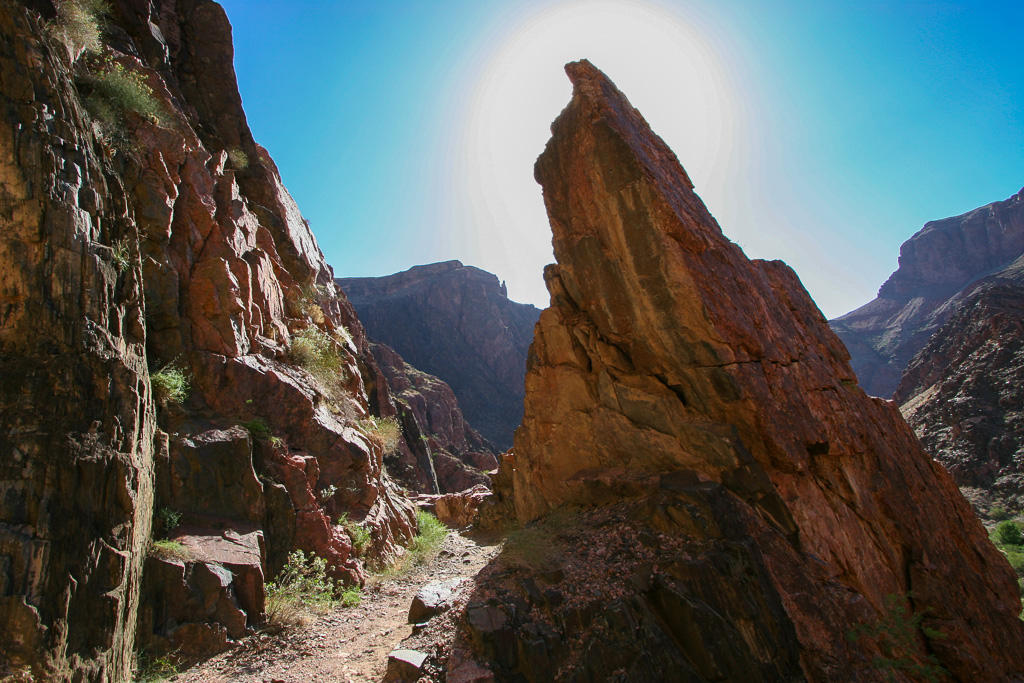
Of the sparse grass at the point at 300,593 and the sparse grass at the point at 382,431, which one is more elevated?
the sparse grass at the point at 382,431

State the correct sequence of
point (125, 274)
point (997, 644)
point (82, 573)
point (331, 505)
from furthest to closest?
point (331, 505) → point (125, 274) → point (997, 644) → point (82, 573)

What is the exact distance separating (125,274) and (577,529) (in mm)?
7987

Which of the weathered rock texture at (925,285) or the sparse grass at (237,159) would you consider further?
the weathered rock texture at (925,285)

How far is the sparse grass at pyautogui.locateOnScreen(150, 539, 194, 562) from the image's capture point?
670 cm

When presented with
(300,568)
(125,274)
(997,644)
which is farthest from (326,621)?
(997,644)

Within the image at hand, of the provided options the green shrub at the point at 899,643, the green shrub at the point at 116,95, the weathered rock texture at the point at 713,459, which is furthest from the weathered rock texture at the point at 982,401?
the green shrub at the point at 116,95

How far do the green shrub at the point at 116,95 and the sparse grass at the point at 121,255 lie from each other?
5.12 m

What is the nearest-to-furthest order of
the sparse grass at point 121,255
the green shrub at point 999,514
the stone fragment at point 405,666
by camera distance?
the stone fragment at point 405,666
the sparse grass at point 121,255
the green shrub at point 999,514

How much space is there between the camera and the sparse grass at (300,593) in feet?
24.6

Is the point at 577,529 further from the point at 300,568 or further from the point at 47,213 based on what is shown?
the point at 47,213

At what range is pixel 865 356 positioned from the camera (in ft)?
308

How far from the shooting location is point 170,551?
6805 mm

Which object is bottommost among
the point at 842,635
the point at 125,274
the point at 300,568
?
the point at 842,635

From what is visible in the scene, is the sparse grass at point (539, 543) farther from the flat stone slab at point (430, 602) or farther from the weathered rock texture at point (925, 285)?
the weathered rock texture at point (925, 285)
